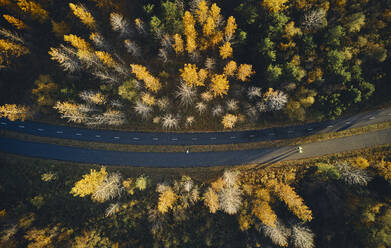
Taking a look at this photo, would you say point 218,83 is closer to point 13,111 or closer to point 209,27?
point 209,27

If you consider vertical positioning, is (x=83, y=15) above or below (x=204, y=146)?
above

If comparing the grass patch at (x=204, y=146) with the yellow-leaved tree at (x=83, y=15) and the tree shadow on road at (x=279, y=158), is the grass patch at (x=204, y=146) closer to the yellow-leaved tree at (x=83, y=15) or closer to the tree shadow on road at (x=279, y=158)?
the tree shadow on road at (x=279, y=158)

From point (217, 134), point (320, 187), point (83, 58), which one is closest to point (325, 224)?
point (320, 187)

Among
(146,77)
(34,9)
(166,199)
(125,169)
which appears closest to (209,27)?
(146,77)

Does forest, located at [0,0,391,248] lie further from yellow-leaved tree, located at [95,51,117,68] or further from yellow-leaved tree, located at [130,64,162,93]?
yellow-leaved tree, located at [95,51,117,68]

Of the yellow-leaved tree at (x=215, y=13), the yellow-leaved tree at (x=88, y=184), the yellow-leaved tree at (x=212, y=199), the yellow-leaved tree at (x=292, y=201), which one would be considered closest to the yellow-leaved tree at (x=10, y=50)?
the yellow-leaved tree at (x=88, y=184)

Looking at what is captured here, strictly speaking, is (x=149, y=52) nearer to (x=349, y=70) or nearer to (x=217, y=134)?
(x=217, y=134)

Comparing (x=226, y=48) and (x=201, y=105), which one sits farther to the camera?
(x=201, y=105)
